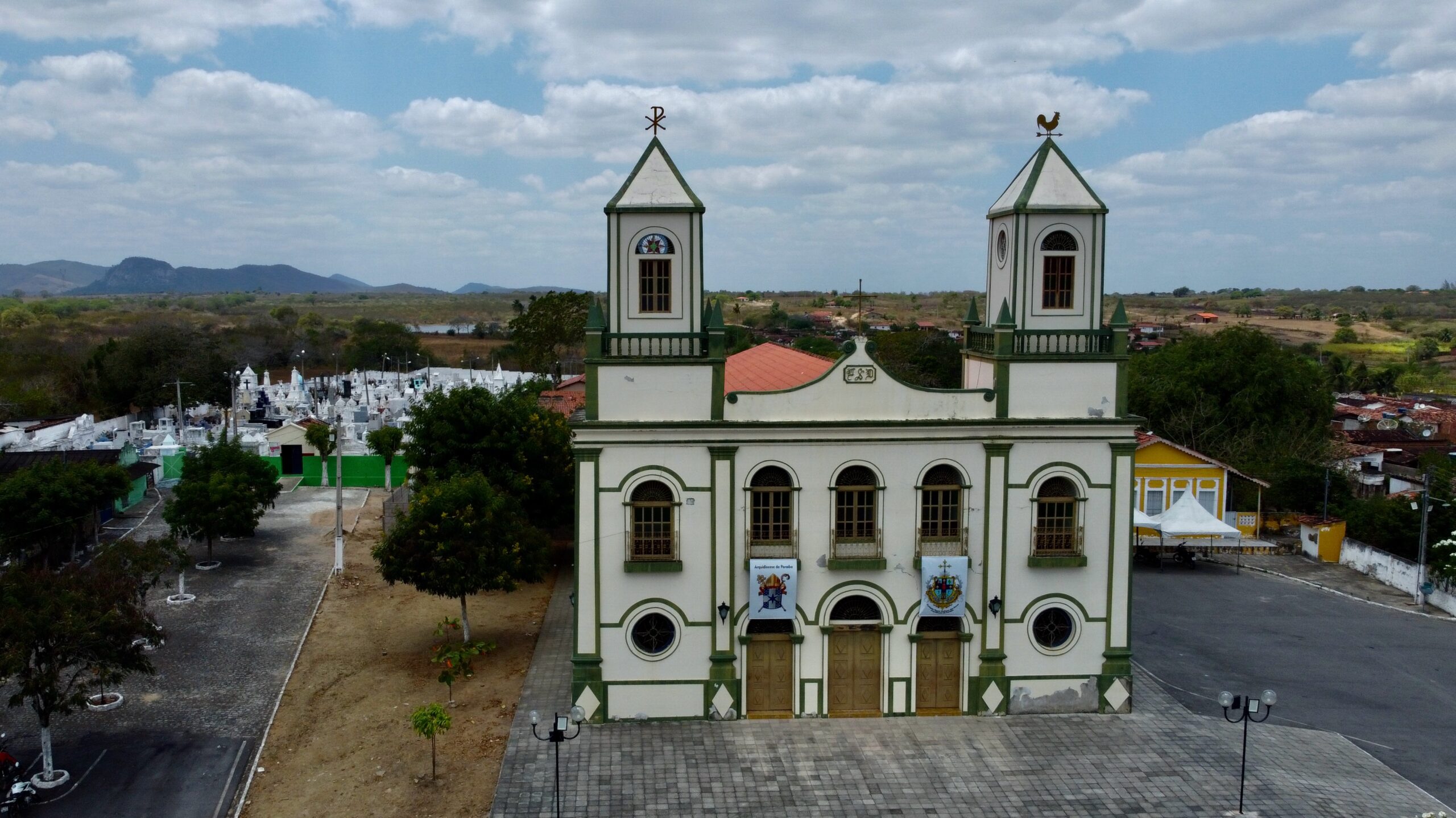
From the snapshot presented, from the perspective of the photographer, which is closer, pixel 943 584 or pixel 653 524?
pixel 653 524

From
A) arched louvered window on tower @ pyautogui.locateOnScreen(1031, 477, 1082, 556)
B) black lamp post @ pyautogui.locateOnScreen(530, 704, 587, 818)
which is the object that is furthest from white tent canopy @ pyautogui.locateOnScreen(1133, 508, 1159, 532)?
black lamp post @ pyautogui.locateOnScreen(530, 704, 587, 818)

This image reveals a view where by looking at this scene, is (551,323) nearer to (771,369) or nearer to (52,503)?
(52,503)

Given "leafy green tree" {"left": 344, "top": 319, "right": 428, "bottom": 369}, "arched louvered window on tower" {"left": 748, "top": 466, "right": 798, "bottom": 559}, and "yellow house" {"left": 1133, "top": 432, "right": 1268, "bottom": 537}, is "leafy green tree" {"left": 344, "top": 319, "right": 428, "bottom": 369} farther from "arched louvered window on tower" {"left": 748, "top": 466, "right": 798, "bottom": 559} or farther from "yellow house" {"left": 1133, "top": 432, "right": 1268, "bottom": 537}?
"arched louvered window on tower" {"left": 748, "top": 466, "right": 798, "bottom": 559}

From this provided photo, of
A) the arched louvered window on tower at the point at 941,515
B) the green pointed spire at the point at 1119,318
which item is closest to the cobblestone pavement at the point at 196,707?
the arched louvered window on tower at the point at 941,515

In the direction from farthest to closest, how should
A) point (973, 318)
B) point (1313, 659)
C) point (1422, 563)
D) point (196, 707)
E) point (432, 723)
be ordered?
1. point (1422, 563)
2. point (1313, 659)
3. point (973, 318)
4. point (196, 707)
5. point (432, 723)

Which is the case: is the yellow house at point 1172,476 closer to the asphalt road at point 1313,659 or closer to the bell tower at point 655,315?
the asphalt road at point 1313,659

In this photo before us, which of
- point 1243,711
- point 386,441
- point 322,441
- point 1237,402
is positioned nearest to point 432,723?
point 1243,711
